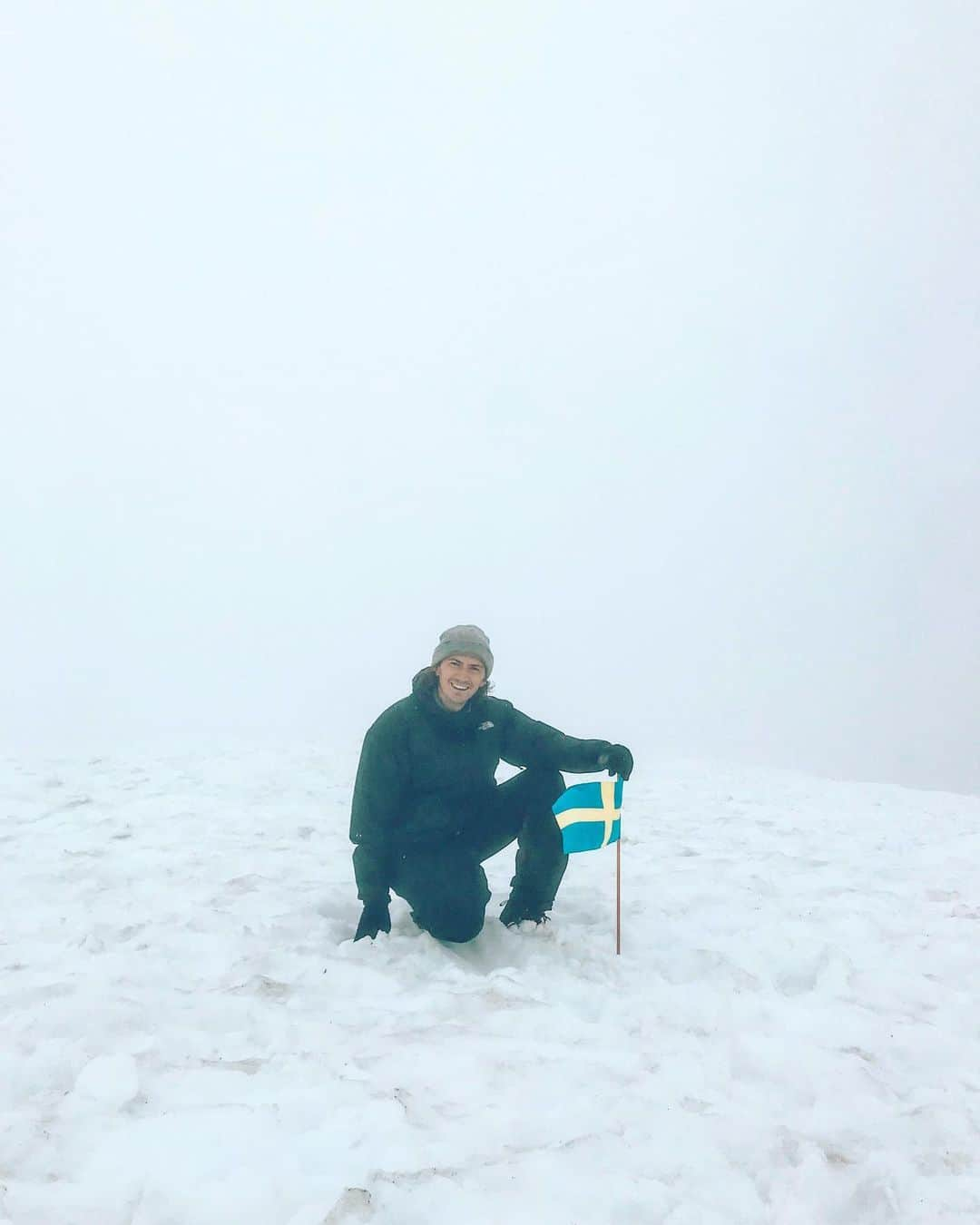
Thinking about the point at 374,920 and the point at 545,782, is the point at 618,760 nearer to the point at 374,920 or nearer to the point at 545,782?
the point at 545,782

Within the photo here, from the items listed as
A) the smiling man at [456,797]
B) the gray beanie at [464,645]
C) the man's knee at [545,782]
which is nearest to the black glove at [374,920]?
the smiling man at [456,797]

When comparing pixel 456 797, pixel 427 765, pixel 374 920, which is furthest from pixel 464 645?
pixel 374 920

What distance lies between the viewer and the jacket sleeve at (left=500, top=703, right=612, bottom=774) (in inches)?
173

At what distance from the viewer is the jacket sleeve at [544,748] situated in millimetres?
4387

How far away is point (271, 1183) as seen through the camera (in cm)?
226

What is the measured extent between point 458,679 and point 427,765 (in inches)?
19.5

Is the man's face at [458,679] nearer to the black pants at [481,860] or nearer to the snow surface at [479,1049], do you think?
the black pants at [481,860]

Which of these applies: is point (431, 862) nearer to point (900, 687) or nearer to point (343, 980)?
point (343, 980)

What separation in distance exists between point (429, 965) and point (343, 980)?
432 mm

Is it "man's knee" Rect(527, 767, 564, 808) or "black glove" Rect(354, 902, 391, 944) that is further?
"man's knee" Rect(527, 767, 564, 808)

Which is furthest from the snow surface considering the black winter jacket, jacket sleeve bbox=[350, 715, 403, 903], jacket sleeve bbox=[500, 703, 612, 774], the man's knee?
jacket sleeve bbox=[500, 703, 612, 774]

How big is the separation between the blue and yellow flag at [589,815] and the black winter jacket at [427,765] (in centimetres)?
13

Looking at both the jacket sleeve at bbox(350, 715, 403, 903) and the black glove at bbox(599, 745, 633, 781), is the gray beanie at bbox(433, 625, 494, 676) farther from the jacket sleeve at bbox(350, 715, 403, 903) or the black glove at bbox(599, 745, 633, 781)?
the black glove at bbox(599, 745, 633, 781)

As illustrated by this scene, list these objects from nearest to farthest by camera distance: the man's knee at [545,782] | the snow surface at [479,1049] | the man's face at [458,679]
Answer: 1. the snow surface at [479,1049]
2. the man's face at [458,679]
3. the man's knee at [545,782]
